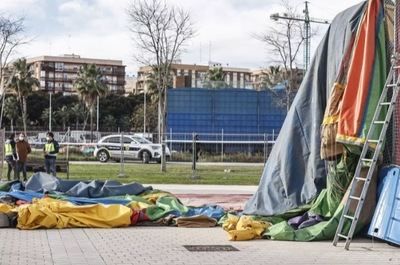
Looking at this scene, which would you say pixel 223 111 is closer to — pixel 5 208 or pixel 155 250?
pixel 5 208

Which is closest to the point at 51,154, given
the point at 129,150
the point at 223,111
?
the point at 129,150

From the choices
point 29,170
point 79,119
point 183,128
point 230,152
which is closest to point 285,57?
point 230,152

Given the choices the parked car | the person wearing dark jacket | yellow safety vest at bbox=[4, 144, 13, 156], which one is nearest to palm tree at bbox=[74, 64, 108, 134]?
the parked car

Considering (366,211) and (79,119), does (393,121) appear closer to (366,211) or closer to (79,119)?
(366,211)

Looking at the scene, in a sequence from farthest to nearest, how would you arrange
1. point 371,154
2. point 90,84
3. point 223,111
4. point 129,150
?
point 90,84, point 223,111, point 129,150, point 371,154

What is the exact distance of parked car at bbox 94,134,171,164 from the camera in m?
38.0

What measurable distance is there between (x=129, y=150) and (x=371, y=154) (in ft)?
97.0

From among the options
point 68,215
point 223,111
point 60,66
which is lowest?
point 68,215

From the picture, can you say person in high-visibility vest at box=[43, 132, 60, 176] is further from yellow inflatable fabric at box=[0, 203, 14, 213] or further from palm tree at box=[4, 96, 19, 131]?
palm tree at box=[4, 96, 19, 131]

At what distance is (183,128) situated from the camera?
62.1 meters

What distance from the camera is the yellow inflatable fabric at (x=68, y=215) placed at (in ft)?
36.2

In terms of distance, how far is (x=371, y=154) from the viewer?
1000cm

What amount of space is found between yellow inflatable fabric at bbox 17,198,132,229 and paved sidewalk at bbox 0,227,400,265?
0.32 meters

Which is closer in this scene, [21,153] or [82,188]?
[82,188]
